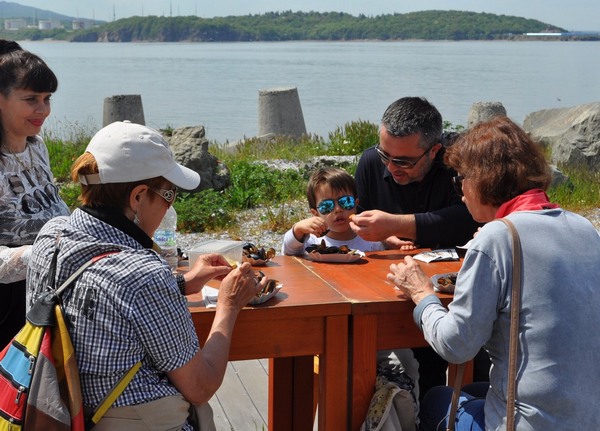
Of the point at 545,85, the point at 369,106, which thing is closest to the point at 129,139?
the point at 369,106

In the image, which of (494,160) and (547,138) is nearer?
(494,160)

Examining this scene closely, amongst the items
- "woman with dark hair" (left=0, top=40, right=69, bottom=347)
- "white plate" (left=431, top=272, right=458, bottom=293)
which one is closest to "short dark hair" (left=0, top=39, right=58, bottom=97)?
"woman with dark hair" (left=0, top=40, right=69, bottom=347)

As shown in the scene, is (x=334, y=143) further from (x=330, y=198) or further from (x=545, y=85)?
(x=545, y=85)

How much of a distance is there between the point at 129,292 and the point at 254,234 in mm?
6059

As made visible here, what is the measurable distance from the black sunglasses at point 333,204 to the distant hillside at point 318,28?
70.4 meters

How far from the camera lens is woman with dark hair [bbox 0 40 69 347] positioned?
11.6ft

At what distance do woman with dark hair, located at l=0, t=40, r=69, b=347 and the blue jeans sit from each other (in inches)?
65.1

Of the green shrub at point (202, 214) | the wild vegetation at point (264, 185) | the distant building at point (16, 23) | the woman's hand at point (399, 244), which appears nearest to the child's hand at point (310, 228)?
the woman's hand at point (399, 244)

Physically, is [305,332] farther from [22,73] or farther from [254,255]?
[22,73]

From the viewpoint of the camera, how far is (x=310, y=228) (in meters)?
3.76

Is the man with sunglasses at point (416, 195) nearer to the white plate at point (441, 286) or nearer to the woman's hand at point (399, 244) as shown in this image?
the woman's hand at point (399, 244)

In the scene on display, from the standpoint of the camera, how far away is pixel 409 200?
4270 millimetres

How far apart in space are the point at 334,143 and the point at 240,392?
26.4ft

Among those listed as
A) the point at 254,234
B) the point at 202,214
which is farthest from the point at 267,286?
the point at 202,214
